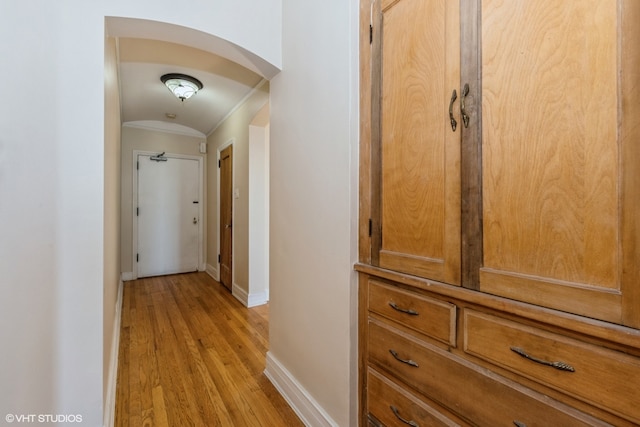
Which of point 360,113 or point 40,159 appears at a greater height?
point 360,113

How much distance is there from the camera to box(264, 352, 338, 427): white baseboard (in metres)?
1.50

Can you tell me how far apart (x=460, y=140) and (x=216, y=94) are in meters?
3.29

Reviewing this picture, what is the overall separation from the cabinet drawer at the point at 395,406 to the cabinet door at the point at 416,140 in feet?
1.55

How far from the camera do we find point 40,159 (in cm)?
127

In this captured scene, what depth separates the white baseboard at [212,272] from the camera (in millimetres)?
Answer: 4539

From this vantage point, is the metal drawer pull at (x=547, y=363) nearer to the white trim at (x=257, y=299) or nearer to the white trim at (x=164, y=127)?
the white trim at (x=257, y=299)

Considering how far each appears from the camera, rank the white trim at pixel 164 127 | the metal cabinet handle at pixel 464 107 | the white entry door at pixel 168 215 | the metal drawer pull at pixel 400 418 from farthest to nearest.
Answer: the white entry door at pixel 168 215
the white trim at pixel 164 127
the metal drawer pull at pixel 400 418
the metal cabinet handle at pixel 464 107

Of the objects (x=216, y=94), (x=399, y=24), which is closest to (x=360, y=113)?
(x=399, y=24)

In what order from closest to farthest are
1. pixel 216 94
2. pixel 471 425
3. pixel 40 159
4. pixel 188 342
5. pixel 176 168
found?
Answer: pixel 471 425, pixel 40 159, pixel 188 342, pixel 216 94, pixel 176 168

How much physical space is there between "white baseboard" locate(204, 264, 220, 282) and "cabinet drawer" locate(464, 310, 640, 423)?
4.25 metres

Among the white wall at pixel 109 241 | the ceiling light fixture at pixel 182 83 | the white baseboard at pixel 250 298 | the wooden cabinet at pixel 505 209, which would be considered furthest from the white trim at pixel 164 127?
the wooden cabinet at pixel 505 209

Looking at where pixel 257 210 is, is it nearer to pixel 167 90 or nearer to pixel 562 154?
pixel 167 90

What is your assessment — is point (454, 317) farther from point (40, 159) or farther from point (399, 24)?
point (40, 159)

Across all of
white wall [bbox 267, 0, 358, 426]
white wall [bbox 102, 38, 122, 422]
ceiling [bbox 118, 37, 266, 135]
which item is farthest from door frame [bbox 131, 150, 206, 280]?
white wall [bbox 267, 0, 358, 426]
